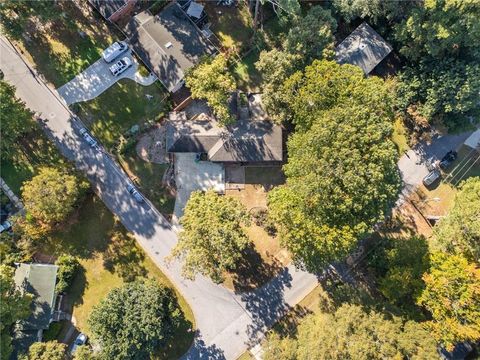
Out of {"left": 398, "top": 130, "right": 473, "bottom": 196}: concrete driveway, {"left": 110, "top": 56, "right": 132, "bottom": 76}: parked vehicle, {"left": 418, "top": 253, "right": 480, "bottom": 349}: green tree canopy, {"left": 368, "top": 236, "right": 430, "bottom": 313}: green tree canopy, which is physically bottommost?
{"left": 418, "top": 253, "right": 480, "bottom": 349}: green tree canopy

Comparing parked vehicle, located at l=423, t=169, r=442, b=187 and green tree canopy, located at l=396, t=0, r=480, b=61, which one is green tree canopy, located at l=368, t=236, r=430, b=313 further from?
green tree canopy, located at l=396, t=0, r=480, b=61

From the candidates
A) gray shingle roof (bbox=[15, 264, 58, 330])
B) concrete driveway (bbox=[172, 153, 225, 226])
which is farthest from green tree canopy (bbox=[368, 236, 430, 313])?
gray shingle roof (bbox=[15, 264, 58, 330])

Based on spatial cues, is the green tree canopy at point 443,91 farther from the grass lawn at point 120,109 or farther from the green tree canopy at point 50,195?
the green tree canopy at point 50,195

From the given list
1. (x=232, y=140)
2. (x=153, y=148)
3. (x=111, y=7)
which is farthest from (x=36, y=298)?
(x=111, y=7)

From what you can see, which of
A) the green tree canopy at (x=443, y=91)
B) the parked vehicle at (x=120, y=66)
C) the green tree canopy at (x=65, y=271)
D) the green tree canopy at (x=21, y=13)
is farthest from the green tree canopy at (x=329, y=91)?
the green tree canopy at (x=65, y=271)

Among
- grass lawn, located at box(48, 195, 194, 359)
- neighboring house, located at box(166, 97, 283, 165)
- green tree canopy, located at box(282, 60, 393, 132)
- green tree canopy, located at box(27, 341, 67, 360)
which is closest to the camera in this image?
green tree canopy, located at box(27, 341, 67, 360)

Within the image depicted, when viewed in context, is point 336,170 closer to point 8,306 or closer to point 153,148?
point 153,148
